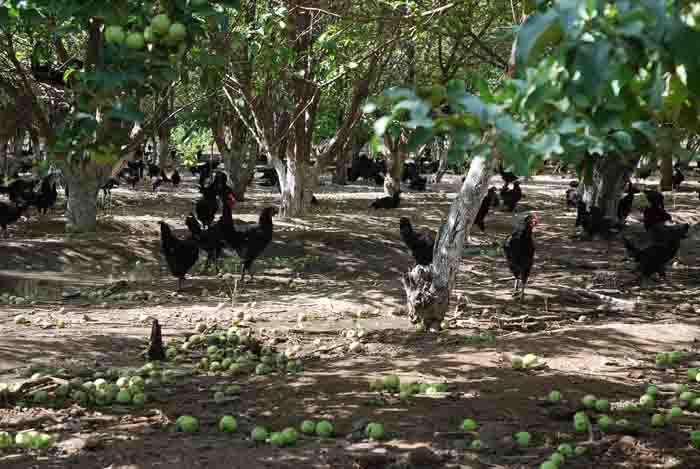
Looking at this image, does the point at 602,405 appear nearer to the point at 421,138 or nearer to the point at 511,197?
the point at 421,138

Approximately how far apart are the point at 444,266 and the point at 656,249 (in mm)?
4739

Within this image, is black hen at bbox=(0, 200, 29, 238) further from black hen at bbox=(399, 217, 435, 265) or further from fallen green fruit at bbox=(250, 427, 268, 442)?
fallen green fruit at bbox=(250, 427, 268, 442)

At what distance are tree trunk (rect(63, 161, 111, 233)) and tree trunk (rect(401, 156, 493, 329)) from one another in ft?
33.9

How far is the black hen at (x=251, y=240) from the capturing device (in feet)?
38.9

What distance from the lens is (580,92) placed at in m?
2.23

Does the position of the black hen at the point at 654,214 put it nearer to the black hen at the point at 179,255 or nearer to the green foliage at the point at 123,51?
the black hen at the point at 179,255

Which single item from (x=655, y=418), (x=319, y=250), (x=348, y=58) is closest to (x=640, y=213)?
(x=319, y=250)

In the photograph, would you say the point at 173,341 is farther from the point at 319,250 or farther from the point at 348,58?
the point at 319,250

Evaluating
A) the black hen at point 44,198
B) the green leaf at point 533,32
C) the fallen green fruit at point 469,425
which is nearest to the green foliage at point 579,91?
the green leaf at point 533,32

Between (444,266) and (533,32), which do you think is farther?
(444,266)

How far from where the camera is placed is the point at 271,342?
8.07 meters

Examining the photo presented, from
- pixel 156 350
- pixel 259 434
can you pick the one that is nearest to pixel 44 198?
pixel 156 350

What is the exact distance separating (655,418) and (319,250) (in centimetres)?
1073

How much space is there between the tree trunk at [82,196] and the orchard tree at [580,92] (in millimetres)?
15256
